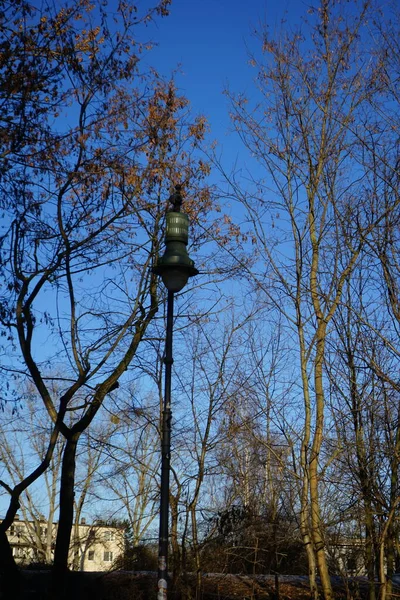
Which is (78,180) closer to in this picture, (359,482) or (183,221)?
(183,221)

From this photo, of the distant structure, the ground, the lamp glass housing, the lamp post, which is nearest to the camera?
the lamp post

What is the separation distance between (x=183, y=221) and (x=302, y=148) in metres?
4.43

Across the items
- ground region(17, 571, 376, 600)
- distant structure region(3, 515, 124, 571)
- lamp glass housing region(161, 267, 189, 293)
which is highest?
lamp glass housing region(161, 267, 189, 293)

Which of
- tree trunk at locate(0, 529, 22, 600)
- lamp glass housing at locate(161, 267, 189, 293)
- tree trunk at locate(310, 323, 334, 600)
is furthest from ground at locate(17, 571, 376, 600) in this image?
lamp glass housing at locate(161, 267, 189, 293)

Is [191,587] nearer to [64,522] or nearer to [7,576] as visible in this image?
[64,522]

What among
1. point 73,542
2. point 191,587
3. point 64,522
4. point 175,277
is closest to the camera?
point 175,277

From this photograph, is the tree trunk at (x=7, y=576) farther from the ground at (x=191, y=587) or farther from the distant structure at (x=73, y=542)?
the distant structure at (x=73, y=542)

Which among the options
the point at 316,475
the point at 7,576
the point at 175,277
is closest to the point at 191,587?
the point at 7,576

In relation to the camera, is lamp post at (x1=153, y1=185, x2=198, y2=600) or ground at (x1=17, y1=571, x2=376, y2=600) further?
ground at (x1=17, y1=571, x2=376, y2=600)

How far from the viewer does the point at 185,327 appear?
50.1ft

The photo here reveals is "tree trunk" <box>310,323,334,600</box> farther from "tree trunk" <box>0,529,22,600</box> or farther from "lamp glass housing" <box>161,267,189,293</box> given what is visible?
"tree trunk" <box>0,529,22,600</box>

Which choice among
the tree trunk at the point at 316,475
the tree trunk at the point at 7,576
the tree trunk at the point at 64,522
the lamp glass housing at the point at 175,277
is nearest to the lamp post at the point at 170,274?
the lamp glass housing at the point at 175,277

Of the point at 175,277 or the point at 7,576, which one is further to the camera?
the point at 7,576

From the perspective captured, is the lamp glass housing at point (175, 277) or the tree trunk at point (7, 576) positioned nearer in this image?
the lamp glass housing at point (175, 277)
